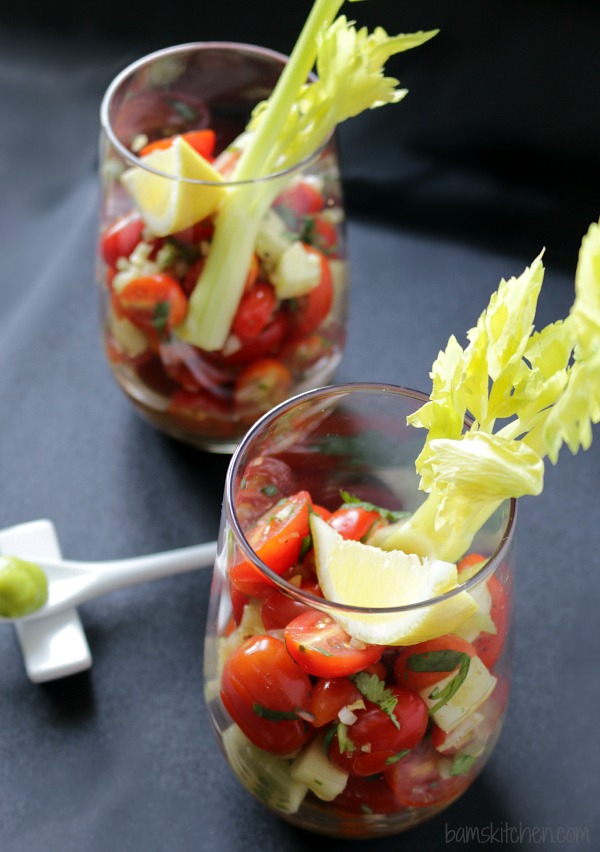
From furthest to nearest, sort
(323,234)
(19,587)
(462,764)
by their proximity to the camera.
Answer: (323,234), (19,587), (462,764)

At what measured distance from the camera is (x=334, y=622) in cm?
70

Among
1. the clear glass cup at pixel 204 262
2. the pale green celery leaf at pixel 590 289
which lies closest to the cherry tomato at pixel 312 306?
the clear glass cup at pixel 204 262

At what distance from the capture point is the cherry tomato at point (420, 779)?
0.76 m

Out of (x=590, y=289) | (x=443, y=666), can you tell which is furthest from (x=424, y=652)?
(x=590, y=289)

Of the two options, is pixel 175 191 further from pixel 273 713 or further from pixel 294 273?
Result: pixel 273 713

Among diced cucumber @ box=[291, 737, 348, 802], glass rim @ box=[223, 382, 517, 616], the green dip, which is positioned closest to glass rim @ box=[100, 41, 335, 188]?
glass rim @ box=[223, 382, 517, 616]

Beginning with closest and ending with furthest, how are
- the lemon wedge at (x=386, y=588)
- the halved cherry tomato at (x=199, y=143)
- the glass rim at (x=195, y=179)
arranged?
the lemon wedge at (x=386, y=588)
the glass rim at (x=195, y=179)
the halved cherry tomato at (x=199, y=143)

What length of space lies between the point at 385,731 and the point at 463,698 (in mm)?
59

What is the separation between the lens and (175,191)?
95 centimetres

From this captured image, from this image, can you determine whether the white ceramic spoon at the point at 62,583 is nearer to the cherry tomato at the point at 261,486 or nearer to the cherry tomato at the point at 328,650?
the cherry tomato at the point at 261,486

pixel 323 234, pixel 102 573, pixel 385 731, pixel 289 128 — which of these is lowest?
pixel 102 573

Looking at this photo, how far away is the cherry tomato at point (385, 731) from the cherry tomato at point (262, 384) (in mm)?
383

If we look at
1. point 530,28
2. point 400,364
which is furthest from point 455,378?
point 530,28

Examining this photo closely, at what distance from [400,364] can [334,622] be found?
1.96 feet
